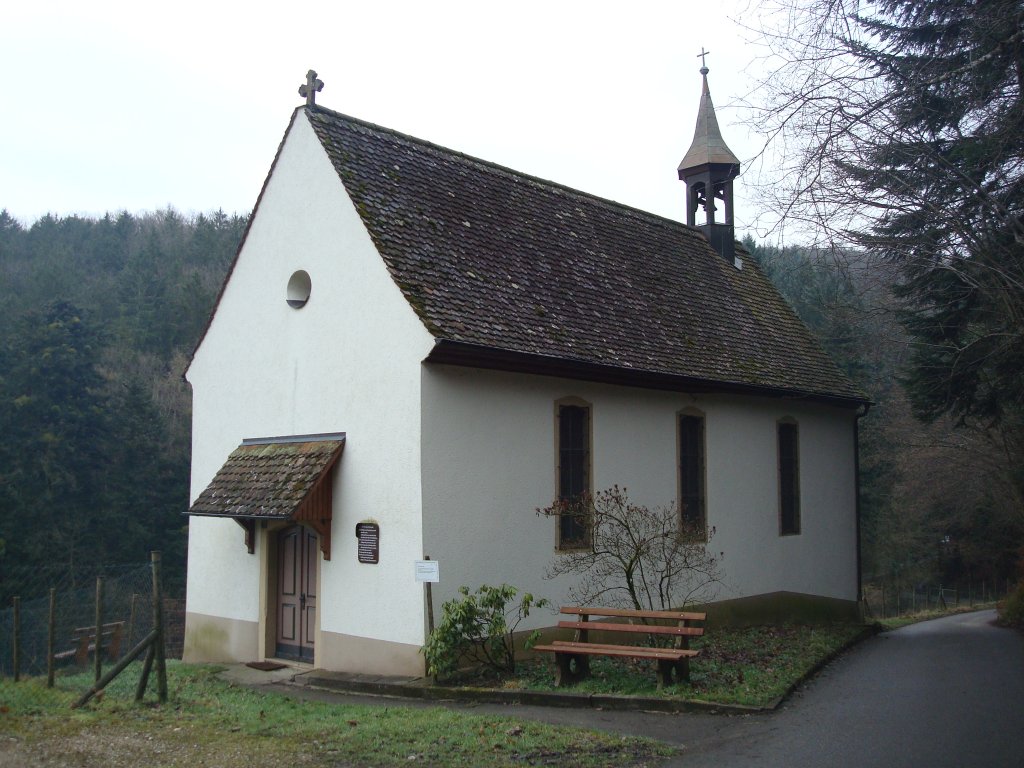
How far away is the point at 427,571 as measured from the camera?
11.8 m

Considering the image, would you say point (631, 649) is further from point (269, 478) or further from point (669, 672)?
point (269, 478)

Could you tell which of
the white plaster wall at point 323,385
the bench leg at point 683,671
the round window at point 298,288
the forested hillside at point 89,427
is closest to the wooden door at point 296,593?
the white plaster wall at point 323,385

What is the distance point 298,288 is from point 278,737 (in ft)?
25.3

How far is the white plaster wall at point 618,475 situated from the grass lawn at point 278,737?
113 inches

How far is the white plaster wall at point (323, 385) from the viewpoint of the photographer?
12.6 m

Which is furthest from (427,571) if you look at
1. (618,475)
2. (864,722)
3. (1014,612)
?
(1014,612)

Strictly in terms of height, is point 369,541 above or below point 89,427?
below

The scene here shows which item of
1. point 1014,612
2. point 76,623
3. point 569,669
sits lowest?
point 76,623

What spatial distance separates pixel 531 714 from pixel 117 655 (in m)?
17.6

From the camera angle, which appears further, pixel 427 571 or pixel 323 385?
pixel 323 385

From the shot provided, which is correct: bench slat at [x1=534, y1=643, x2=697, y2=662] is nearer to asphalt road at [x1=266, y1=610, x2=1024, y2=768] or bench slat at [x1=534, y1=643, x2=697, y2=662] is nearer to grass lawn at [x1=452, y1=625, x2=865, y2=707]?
grass lawn at [x1=452, y1=625, x2=865, y2=707]

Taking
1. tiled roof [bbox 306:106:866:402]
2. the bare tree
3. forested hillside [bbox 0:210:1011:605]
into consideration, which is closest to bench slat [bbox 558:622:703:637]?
the bare tree

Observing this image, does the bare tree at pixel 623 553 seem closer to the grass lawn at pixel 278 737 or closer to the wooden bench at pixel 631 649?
the wooden bench at pixel 631 649

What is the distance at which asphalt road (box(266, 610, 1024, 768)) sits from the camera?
820cm
